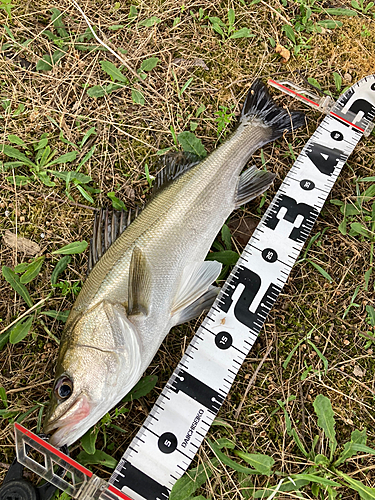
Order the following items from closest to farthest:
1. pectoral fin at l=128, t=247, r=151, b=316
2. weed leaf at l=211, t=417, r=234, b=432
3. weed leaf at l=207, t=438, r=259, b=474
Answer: pectoral fin at l=128, t=247, r=151, b=316 → weed leaf at l=207, t=438, r=259, b=474 → weed leaf at l=211, t=417, r=234, b=432

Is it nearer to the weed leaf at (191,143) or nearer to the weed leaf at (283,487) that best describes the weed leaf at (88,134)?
the weed leaf at (191,143)

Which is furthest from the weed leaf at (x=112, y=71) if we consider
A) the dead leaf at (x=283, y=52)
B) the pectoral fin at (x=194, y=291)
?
the pectoral fin at (x=194, y=291)

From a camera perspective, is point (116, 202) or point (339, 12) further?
point (339, 12)

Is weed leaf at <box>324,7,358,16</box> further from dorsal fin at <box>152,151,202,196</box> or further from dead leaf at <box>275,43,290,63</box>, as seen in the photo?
dorsal fin at <box>152,151,202,196</box>

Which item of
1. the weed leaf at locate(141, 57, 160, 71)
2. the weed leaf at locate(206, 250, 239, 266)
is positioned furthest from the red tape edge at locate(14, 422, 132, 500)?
the weed leaf at locate(141, 57, 160, 71)

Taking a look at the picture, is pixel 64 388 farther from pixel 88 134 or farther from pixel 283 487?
pixel 88 134

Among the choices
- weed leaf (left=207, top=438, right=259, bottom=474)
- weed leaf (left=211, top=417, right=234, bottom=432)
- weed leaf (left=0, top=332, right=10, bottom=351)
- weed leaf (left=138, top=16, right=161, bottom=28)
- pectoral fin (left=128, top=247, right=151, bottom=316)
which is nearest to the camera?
pectoral fin (left=128, top=247, right=151, bottom=316)

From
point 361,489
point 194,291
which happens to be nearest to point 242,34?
point 194,291
